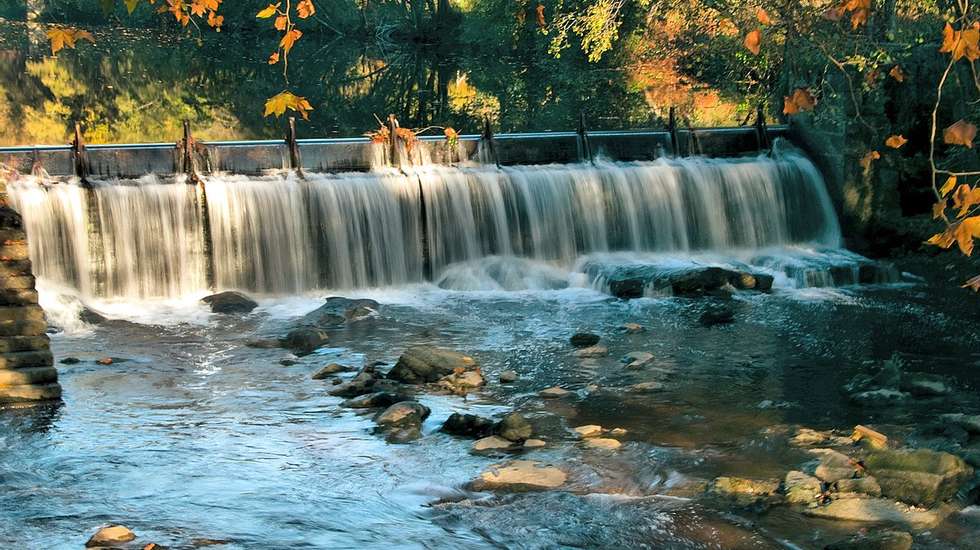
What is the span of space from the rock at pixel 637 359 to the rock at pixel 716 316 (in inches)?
72.5

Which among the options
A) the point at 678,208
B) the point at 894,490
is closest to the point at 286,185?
the point at 678,208

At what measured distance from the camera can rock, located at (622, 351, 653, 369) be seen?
1061 cm

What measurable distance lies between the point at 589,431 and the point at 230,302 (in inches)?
282

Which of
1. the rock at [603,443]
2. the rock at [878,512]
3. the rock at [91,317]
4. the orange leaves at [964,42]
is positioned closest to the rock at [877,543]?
the rock at [878,512]

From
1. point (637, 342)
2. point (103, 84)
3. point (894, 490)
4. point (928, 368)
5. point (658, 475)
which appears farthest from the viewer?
point (103, 84)

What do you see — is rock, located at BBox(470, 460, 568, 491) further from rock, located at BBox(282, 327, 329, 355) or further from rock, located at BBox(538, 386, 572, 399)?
rock, located at BBox(282, 327, 329, 355)

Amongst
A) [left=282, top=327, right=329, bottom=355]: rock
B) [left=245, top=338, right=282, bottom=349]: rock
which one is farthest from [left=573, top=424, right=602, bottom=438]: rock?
[left=245, top=338, right=282, bottom=349]: rock

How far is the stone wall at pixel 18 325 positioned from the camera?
334 inches

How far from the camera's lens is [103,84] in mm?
25188

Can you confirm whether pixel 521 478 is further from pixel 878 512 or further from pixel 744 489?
pixel 878 512

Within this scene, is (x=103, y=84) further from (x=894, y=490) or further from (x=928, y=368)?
(x=894, y=490)

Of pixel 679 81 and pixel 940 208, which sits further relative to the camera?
pixel 679 81

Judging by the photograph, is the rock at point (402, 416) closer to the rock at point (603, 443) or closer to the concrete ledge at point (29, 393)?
the rock at point (603, 443)

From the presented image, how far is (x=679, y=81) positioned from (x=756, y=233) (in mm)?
8767
